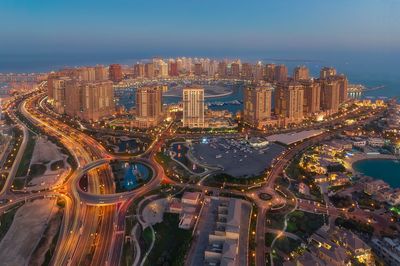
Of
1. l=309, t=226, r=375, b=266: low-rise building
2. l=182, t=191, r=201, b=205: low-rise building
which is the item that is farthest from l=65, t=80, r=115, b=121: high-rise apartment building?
l=309, t=226, r=375, b=266: low-rise building

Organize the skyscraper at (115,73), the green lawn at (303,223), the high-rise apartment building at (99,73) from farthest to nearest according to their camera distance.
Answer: the skyscraper at (115,73), the high-rise apartment building at (99,73), the green lawn at (303,223)

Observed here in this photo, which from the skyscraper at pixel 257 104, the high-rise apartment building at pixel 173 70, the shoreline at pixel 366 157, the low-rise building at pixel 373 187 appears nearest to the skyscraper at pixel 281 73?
the high-rise apartment building at pixel 173 70

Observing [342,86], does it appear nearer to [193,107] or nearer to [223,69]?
[193,107]

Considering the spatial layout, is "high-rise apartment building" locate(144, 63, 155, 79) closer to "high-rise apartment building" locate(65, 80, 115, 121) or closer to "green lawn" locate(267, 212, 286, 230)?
"high-rise apartment building" locate(65, 80, 115, 121)

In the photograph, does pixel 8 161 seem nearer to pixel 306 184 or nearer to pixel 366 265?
pixel 306 184

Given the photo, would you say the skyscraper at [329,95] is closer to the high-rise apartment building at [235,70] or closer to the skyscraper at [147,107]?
the skyscraper at [147,107]
